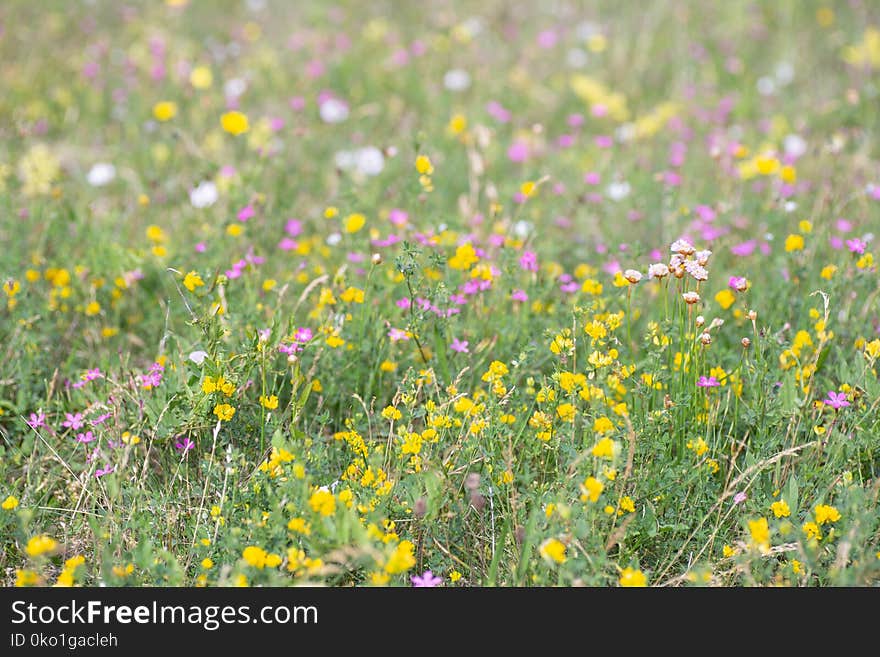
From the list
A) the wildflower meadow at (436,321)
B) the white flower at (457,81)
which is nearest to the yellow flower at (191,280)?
the wildflower meadow at (436,321)

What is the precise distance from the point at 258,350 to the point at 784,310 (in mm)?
1803

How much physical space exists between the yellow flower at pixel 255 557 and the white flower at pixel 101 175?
2786 millimetres

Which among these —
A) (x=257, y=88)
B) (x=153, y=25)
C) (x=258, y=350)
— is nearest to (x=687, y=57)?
(x=257, y=88)

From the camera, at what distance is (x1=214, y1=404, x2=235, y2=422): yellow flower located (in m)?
2.39

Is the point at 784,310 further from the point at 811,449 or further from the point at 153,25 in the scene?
the point at 153,25

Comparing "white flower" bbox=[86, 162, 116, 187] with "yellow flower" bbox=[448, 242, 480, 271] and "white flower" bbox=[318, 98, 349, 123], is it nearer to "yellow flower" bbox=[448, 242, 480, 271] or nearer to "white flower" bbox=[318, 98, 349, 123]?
"white flower" bbox=[318, 98, 349, 123]

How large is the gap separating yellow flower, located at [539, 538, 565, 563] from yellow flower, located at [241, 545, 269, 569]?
0.61 m

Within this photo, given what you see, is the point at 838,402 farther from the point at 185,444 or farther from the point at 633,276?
the point at 185,444

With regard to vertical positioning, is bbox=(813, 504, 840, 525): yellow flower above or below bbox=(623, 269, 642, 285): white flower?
below

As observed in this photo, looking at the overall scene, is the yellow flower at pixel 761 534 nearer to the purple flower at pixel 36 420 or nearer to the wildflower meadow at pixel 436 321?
the wildflower meadow at pixel 436 321

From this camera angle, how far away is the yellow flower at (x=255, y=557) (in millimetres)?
1933

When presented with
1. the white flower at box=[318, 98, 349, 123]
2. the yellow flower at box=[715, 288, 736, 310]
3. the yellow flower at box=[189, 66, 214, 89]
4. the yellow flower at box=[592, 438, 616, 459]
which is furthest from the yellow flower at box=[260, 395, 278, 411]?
the yellow flower at box=[189, 66, 214, 89]

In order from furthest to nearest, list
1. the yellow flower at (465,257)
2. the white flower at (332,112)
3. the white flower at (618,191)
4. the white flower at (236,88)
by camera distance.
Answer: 1. the white flower at (236,88)
2. the white flower at (332,112)
3. the white flower at (618,191)
4. the yellow flower at (465,257)

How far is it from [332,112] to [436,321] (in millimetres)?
2402
